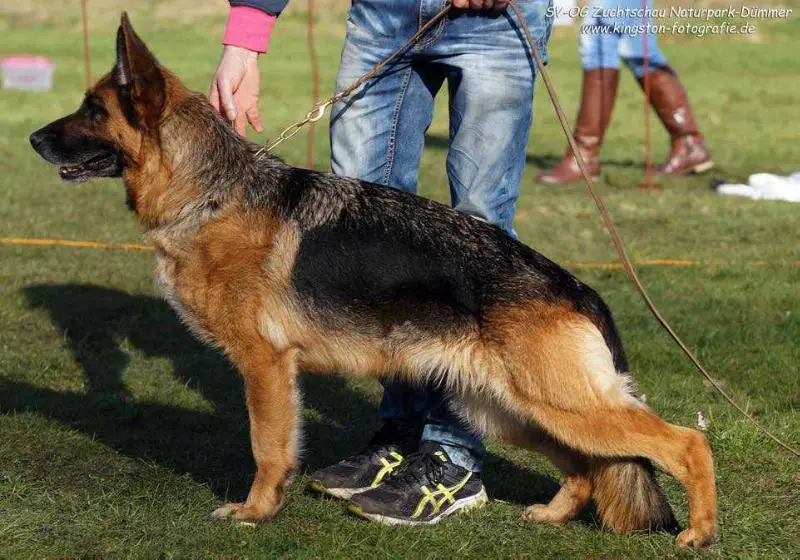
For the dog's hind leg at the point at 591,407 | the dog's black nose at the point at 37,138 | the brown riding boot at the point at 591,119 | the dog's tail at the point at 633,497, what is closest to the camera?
the dog's hind leg at the point at 591,407

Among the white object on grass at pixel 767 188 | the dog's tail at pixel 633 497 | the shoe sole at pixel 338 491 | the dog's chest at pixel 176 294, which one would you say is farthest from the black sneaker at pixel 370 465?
the white object on grass at pixel 767 188

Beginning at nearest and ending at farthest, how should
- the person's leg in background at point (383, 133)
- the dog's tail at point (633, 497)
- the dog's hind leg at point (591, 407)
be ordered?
1. the dog's hind leg at point (591, 407)
2. the dog's tail at point (633, 497)
3. the person's leg in background at point (383, 133)

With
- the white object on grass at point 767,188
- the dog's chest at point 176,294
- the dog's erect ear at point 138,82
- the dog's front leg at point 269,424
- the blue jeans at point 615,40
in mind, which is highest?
the dog's erect ear at point 138,82

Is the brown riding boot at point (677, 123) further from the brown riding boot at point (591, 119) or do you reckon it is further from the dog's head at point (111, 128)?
the dog's head at point (111, 128)

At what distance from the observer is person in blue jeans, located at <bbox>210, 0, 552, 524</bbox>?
4.35 metres

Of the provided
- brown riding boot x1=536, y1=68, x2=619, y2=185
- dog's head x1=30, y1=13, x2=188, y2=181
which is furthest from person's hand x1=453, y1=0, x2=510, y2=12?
brown riding boot x1=536, y1=68, x2=619, y2=185

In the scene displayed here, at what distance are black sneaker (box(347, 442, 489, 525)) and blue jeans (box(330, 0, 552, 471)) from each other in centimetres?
7

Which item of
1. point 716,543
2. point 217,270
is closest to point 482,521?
point 716,543

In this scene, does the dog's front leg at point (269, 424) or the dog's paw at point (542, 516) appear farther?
the dog's paw at point (542, 516)

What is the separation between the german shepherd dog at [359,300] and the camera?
3889 millimetres

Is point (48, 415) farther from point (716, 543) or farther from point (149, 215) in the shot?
point (716, 543)

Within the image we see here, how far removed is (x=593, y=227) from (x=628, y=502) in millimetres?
5938

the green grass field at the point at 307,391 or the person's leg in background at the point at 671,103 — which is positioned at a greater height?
the person's leg in background at the point at 671,103

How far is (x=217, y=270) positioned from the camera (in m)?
4.08
